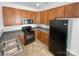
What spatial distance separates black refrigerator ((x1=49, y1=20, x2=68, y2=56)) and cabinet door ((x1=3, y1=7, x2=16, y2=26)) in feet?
3.97

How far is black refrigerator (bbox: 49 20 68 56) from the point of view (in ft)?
4.82

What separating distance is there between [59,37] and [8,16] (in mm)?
1515

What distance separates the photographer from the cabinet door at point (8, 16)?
79.4 inches

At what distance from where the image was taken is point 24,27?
253 cm

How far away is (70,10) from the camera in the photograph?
5.49ft

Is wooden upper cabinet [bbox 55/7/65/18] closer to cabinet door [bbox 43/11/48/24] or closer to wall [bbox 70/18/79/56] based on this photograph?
cabinet door [bbox 43/11/48/24]

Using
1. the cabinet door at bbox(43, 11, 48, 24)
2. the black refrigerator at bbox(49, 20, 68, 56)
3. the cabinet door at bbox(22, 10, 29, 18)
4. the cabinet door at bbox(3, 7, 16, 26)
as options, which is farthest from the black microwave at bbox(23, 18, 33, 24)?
the black refrigerator at bbox(49, 20, 68, 56)

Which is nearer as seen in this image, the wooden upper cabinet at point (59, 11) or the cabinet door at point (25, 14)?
the wooden upper cabinet at point (59, 11)

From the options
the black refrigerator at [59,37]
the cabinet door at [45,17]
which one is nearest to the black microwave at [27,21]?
the cabinet door at [45,17]

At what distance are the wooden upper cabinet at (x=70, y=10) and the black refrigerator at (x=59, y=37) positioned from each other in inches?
12.2

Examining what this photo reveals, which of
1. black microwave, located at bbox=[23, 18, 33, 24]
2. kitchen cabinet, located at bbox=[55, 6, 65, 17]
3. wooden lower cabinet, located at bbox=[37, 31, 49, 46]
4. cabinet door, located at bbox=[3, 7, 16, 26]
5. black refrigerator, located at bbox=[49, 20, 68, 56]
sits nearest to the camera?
black refrigerator, located at bbox=[49, 20, 68, 56]

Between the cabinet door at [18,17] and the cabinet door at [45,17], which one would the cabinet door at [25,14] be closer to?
the cabinet door at [18,17]

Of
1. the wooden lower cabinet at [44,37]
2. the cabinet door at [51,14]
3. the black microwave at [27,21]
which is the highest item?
the cabinet door at [51,14]

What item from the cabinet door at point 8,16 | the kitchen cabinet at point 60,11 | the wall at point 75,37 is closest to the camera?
the wall at point 75,37
